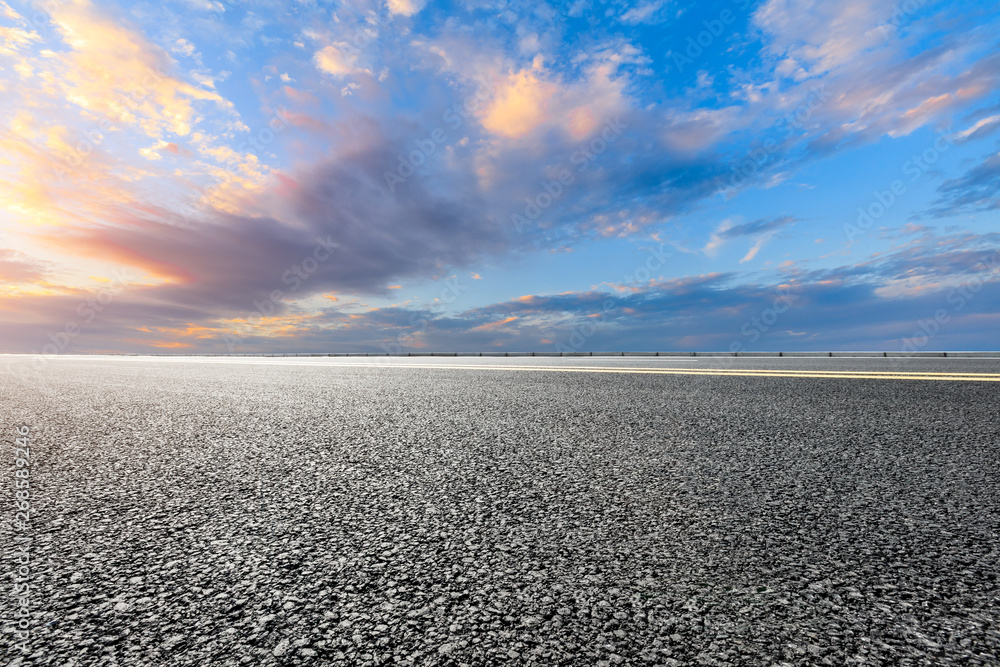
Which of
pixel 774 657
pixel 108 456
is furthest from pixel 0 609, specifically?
pixel 108 456

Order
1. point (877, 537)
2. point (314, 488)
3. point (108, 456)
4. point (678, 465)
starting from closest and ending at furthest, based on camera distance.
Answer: point (877, 537)
point (314, 488)
point (678, 465)
point (108, 456)

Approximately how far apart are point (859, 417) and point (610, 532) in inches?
110

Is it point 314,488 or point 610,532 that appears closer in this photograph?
point 610,532

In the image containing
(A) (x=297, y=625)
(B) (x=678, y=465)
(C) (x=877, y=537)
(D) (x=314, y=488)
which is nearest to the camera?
(A) (x=297, y=625)

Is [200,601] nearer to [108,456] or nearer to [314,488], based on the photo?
[314,488]

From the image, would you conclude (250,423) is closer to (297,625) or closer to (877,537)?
(297,625)

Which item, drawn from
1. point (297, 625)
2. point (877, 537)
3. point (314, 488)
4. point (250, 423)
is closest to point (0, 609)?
point (297, 625)

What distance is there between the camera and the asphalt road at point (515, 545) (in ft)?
3.22

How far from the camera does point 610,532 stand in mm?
1477

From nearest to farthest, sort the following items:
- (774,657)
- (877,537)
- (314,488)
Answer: (774,657) → (877,537) → (314,488)

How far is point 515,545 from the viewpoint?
54.8 inches

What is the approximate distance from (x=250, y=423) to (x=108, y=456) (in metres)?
0.92

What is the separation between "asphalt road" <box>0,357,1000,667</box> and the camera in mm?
980

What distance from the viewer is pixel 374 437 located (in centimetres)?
294
